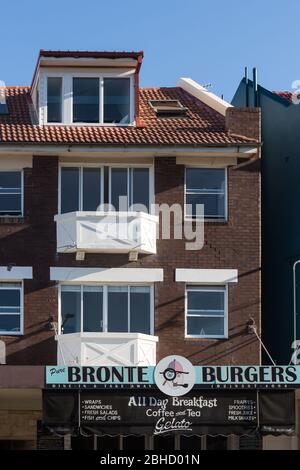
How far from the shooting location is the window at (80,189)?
124 feet

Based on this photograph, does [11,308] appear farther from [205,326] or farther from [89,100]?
[89,100]

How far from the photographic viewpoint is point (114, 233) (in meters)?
37.2

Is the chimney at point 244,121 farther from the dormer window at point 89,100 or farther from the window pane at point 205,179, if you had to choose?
the dormer window at point 89,100

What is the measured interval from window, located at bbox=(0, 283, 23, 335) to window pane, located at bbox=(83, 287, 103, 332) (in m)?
1.67

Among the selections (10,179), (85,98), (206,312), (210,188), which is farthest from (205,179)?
(10,179)

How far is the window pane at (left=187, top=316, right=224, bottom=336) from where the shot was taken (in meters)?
37.5

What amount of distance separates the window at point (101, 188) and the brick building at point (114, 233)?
0.04 metres

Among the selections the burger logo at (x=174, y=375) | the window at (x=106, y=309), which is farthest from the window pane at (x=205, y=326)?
the burger logo at (x=174, y=375)

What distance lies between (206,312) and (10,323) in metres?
5.07

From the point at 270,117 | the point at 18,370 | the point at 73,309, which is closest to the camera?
the point at 18,370

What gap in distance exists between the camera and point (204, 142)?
37.7 metres

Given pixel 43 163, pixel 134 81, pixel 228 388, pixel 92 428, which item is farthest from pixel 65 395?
pixel 134 81

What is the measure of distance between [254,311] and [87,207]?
202 inches

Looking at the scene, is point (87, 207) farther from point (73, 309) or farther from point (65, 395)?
point (65, 395)
